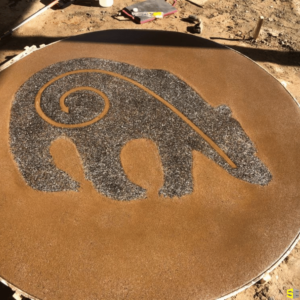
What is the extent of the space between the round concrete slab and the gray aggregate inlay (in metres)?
0.03

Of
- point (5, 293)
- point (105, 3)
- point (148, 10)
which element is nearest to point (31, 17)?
point (105, 3)

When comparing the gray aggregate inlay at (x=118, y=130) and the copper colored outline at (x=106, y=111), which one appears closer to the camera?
the gray aggregate inlay at (x=118, y=130)

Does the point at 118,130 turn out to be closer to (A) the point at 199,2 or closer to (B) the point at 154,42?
(B) the point at 154,42

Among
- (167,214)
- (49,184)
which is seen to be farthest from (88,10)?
(167,214)

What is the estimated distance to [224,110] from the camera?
8625 mm

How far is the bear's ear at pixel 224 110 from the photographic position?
853 cm

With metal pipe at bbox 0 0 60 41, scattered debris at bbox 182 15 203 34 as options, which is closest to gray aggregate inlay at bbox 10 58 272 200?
metal pipe at bbox 0 0 60 41

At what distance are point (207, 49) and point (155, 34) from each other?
6.55 ft

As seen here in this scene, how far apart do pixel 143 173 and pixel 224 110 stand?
3081mm

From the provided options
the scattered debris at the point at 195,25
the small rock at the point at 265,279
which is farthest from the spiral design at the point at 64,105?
the small rock at the point at 265,279

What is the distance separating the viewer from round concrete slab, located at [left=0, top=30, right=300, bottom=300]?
5.87m

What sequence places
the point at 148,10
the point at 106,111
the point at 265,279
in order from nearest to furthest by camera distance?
the point at 265,279 < the point at 106,111 < the point at 148,10

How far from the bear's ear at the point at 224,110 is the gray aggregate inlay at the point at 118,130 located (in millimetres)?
16

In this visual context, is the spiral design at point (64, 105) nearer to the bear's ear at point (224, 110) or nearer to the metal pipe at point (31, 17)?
the bear's ear at point (224, 110)
